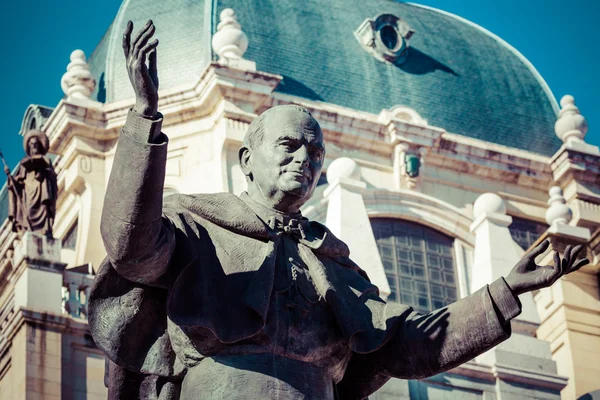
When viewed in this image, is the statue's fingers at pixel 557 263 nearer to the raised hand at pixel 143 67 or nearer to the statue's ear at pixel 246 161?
the statue's ear at pixel 246 161

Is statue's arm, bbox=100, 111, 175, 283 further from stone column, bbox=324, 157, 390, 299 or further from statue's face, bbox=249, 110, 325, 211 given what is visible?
stone column, bbox=324, 157, 390, 299

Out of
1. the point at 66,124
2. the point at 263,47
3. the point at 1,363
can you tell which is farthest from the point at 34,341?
the point at 263,47

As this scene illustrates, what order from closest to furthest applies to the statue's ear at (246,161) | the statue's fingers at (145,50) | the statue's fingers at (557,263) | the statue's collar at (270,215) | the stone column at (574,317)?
the statue's fingers at (145,50), the statue's fingers at (557,263), the statue's collar at (270,215), the statue's ear at (246,161), the stone column at (574,317)

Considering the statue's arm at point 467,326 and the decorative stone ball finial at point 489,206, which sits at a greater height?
the decorative stone ball finial at point 489,206

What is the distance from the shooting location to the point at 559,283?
122 ft

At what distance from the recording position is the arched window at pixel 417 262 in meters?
38.8

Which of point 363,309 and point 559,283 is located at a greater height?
point 559,283

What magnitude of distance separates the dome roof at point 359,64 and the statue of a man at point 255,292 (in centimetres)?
3206

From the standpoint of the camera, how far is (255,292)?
8891 millimetres

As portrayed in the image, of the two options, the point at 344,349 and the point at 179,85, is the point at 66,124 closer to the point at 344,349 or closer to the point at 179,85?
the point at 179,85

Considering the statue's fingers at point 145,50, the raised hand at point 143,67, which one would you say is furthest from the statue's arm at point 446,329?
the statue's fingers at point 145,50

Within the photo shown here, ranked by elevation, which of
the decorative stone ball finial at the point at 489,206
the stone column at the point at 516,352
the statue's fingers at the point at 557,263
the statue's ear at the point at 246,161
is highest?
the decorative stone ball finial at the point at 489,206

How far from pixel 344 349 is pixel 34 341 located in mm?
20591

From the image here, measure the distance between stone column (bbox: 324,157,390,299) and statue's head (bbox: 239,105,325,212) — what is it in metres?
19.9
